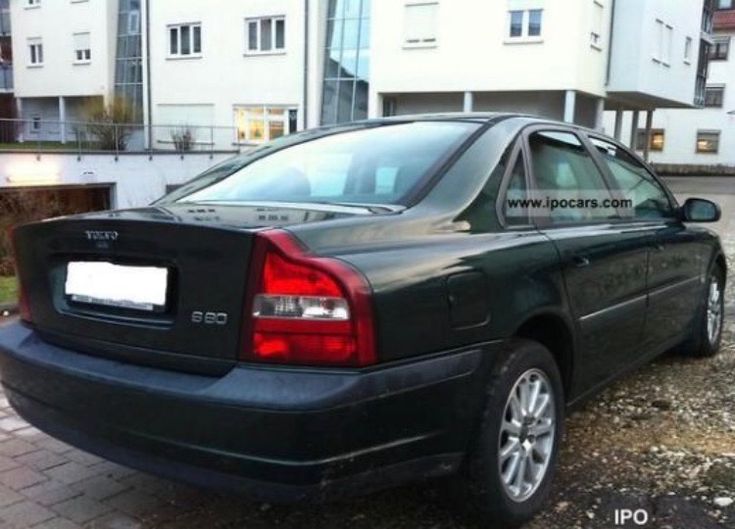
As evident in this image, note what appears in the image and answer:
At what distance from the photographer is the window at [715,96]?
4566 centimetres

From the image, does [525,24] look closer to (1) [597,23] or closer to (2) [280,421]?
(1) [597,23]

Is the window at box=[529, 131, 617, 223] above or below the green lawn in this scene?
above

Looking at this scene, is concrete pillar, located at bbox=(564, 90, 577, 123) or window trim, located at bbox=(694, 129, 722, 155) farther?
window trim, located at bbox=(694, 129, 722, 155)

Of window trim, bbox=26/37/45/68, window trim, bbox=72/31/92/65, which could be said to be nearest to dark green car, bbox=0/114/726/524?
window trim, bbox=72/31/92/65

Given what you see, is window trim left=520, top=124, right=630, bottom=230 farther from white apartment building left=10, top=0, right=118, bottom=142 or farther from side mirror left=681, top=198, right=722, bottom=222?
white apartment building left=10, top=0, right=118, bottom=142

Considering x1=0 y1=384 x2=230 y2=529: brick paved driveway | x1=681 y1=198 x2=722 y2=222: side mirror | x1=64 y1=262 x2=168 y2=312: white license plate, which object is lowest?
x1=0 y1=384 x2=230 y2=529: brick paved driveway

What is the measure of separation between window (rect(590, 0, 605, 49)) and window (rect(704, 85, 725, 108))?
22280 millimetres

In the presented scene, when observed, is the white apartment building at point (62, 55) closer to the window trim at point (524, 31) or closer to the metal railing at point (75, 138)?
the metal railing at point (75, 138)

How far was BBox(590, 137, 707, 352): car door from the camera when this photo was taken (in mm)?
4109

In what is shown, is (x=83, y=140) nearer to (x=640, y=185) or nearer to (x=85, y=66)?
(x=85, y=66)

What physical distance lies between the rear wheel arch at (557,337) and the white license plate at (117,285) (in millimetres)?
1360

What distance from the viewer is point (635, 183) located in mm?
4387

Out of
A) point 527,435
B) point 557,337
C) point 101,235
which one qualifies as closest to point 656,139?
point 557,337

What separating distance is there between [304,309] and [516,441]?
43.3 inches
